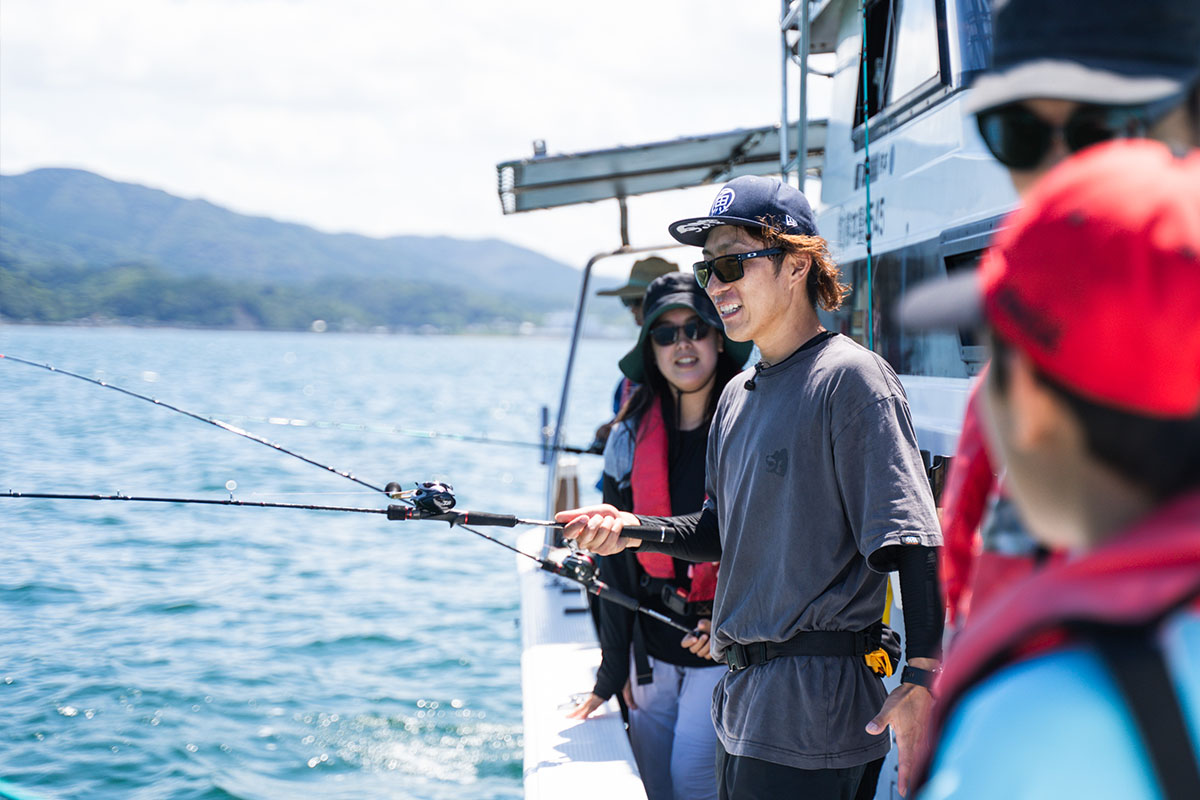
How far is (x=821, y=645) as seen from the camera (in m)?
2.21

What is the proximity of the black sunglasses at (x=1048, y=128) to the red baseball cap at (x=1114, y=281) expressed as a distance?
0.27 m

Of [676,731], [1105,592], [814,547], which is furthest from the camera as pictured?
[676,731]

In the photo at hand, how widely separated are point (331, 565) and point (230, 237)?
112m

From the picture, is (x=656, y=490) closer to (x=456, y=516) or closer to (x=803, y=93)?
(x=456, y=516)

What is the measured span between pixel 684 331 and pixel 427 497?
49.3 inches

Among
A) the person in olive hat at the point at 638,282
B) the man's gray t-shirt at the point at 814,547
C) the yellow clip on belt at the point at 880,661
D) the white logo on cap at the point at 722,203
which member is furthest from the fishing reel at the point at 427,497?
the person in olive hat at the point at 638,282

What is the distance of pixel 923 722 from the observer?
1936mm

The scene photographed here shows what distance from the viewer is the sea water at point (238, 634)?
7180mm

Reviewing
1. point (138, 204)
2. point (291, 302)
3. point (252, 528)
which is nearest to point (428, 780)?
point (252, 528)

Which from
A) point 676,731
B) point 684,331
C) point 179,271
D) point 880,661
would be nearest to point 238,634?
point 676,731

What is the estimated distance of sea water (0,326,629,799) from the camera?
7.18m

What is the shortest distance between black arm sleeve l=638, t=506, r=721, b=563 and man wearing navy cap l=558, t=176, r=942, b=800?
267 mm

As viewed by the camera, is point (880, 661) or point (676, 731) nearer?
point (880, 661)

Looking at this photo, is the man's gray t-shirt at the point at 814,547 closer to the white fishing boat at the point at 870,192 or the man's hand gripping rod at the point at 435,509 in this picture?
the white fishing boat at the point at 870,192
